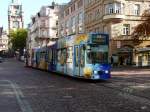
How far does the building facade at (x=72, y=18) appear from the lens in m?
85.6

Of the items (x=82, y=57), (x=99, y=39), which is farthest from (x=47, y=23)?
(x=99, y=39)

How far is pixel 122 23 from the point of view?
67750mm

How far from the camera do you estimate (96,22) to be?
244ft

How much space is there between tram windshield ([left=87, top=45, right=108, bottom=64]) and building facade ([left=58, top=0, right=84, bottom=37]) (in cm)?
5447

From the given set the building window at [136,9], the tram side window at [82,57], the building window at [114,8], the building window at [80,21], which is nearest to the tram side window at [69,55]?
the tram side window at [82,57]

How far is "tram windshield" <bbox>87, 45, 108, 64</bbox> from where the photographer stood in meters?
28.9

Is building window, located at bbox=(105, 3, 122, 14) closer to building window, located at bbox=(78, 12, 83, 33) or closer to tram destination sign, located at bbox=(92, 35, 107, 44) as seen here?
building window, located at bbox=(78, 12, 83, 33)

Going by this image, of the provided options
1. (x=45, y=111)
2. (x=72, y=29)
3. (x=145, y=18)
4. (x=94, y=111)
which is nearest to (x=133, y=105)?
(x=94, y=111)

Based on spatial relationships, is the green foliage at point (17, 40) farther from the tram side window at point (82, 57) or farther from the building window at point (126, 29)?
the tram side window at point (82, 57)

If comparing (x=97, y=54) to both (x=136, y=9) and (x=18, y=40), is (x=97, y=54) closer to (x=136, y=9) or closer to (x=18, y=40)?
(x=136, y=9)

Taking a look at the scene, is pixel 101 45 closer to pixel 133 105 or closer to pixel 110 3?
pixel 133 105

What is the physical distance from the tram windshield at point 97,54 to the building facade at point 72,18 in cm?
5447

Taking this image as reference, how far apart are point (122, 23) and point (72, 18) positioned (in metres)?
26.3

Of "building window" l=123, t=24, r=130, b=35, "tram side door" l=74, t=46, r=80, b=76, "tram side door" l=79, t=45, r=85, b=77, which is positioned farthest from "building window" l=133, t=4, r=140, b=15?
"tram side door" l=79, t=45, r=85, b=77
